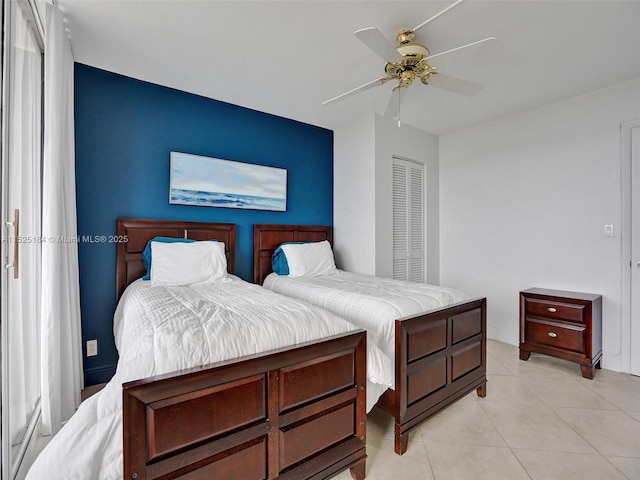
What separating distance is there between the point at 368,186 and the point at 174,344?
9.12 feet

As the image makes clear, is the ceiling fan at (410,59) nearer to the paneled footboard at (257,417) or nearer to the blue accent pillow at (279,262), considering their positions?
the paneled footboard at (257,417)

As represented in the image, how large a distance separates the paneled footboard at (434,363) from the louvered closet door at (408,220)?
5.09 ft

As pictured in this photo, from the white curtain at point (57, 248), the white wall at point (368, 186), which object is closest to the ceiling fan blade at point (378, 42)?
the white wall at point (368, 186)

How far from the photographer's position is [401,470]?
166cm

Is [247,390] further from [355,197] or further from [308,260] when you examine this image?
[355,197]

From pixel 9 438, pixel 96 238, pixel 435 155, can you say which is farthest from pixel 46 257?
pixel 435 155

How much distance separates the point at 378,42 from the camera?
1682 mm

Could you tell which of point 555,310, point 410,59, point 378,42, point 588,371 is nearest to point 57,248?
point 378,42

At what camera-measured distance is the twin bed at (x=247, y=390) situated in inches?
40.6

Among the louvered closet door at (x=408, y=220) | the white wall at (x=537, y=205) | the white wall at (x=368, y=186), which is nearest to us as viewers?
the white wall at (x=537, y=205)

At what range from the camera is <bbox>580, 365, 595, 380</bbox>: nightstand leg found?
2658 mm

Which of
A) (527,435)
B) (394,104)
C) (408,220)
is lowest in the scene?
(527,435)

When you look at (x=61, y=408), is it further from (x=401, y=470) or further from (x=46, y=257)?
(x=401, y=470)

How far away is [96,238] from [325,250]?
210 cm
